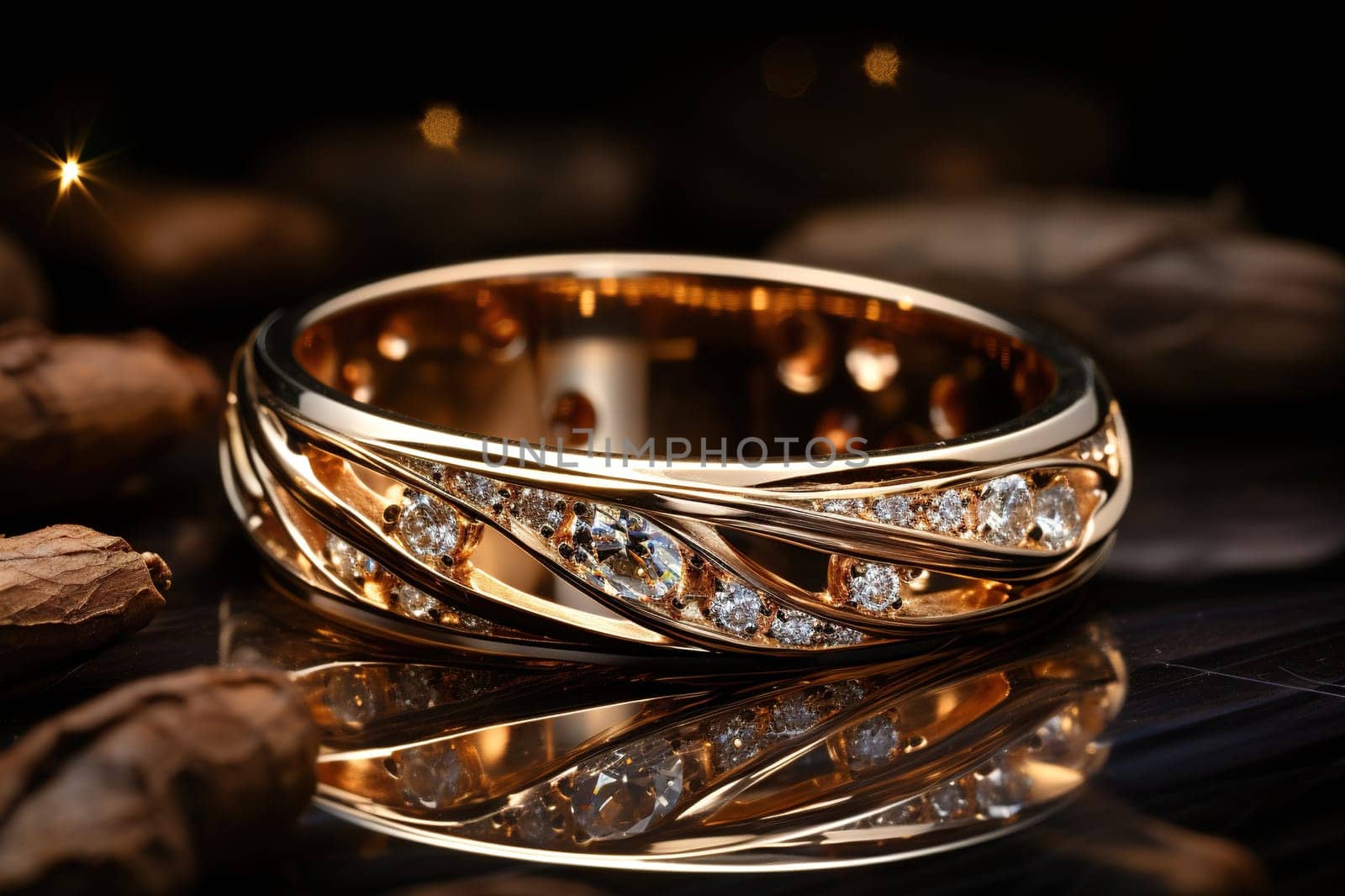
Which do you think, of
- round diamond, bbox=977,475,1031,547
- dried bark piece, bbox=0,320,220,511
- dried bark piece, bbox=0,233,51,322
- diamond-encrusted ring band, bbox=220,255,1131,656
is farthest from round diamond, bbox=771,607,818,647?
dried bark piece, bbox=0,233,51,322

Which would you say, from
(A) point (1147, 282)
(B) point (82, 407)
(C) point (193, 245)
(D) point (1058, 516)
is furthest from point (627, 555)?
(C) point (193, 245)

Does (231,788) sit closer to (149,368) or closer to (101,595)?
(101,595)

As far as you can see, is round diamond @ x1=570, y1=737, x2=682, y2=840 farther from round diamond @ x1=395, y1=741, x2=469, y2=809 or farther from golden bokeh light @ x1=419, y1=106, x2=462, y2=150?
golden bokeh light @ x1=419, y1=106, x2=462, y2=150

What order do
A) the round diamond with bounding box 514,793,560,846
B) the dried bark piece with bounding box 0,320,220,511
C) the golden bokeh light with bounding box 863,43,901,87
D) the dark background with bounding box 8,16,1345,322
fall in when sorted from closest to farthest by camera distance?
1. the round diamond with bounding box 514,793,560,846
2. the dried bark piece with bounding box 0,320,220,511
3. the dark background with bounding box 8,16,1345,322
4. the golden bokeh light with bounding box 863,43,901,87

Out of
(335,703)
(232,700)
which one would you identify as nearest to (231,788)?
(232,700)

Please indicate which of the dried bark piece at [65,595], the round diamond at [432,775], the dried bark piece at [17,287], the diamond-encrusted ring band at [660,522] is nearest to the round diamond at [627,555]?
the diamond-encrusted ring band at [660,522]

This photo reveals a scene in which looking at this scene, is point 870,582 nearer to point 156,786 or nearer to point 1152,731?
point 1152,731
